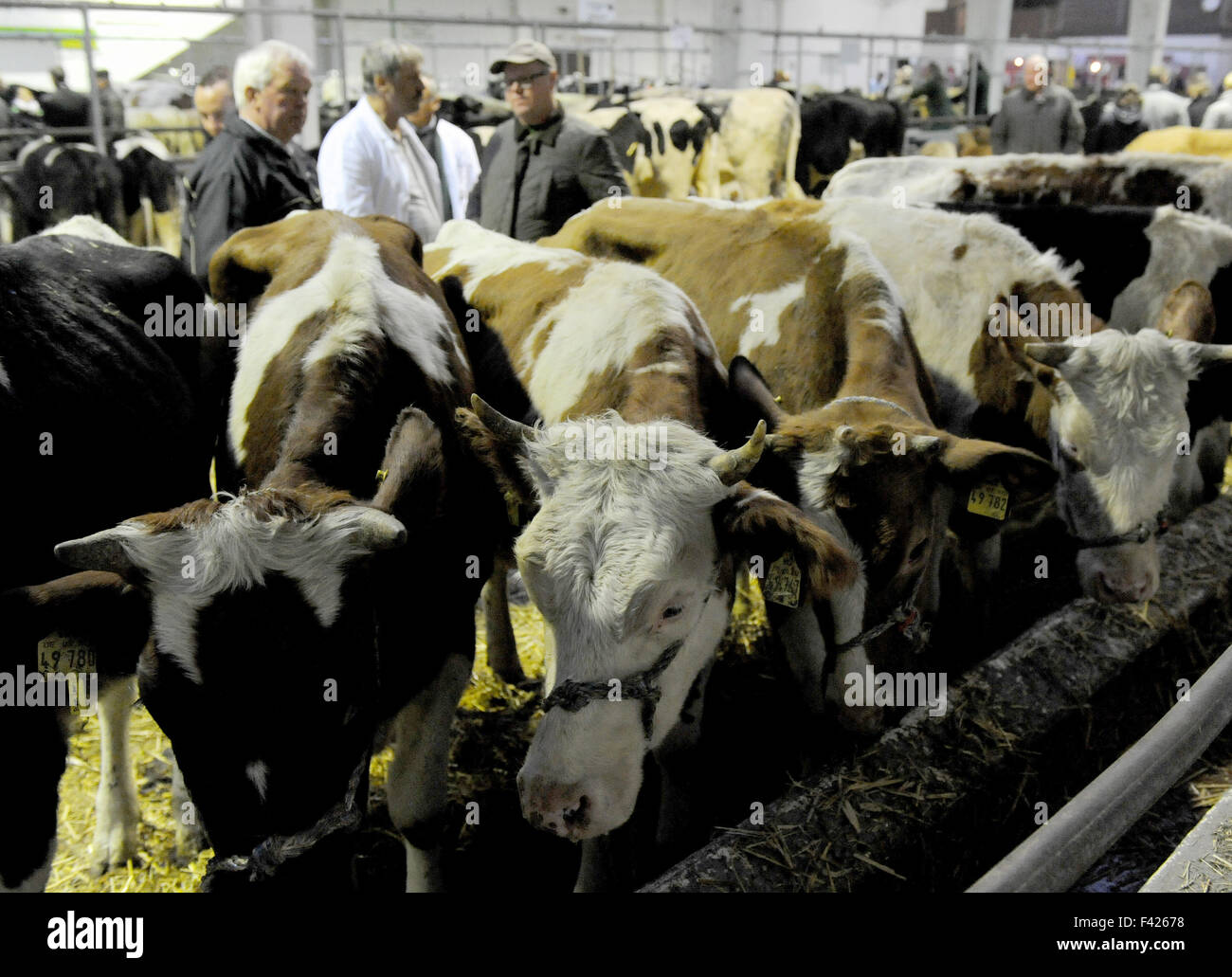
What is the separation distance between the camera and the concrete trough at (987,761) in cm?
277

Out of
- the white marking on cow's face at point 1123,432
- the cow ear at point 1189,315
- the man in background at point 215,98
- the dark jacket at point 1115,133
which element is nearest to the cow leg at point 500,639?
the white marking on cow's face at point 1123,432

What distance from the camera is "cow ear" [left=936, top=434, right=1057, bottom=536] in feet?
9.34

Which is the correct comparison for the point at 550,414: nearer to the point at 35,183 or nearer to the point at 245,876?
the point at 245,876

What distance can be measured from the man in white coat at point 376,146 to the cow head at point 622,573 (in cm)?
259

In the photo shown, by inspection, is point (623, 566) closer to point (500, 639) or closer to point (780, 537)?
point (780, 537)

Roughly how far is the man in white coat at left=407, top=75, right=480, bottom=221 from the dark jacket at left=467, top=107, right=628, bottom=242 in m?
0.65

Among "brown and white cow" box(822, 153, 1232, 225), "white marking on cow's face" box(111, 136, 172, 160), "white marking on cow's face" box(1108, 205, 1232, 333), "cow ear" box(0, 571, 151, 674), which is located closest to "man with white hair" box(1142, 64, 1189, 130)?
"brown and white cow" box(822, 153, 1232, 225)

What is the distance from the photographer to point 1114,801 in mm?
2266

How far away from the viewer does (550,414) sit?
10.6 ft

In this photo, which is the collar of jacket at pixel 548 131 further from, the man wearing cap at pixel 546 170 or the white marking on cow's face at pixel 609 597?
the white marking on cow's face at pixel 609 597

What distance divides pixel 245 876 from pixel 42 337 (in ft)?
5.67

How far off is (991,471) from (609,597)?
131cm

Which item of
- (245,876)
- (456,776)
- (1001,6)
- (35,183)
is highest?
(1001,6)
